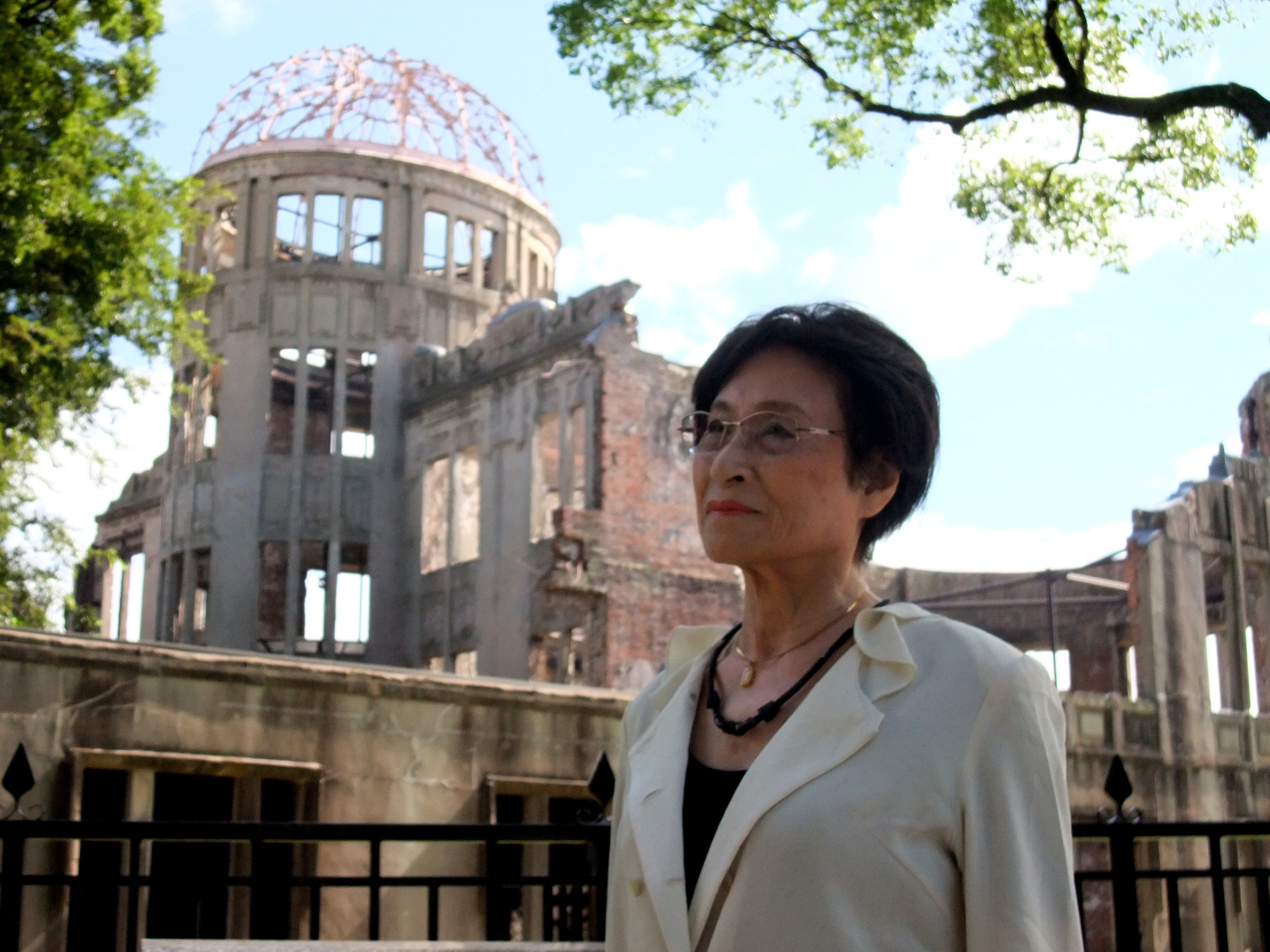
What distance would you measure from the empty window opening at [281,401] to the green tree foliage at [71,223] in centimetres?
1480

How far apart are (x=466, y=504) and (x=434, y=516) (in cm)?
154

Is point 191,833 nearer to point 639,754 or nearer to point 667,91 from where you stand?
point 639,754

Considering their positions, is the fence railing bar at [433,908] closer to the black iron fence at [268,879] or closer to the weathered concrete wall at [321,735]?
the black iron fence at [268,879]

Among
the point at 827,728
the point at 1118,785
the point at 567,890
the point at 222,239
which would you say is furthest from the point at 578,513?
the point at 827,728

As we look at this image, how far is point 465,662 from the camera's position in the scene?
29359mm

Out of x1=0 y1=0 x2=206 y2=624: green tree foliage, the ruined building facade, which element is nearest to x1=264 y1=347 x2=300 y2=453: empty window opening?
the ruined building facade

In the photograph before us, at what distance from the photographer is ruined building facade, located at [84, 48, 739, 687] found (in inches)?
1049

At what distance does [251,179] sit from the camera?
107ft

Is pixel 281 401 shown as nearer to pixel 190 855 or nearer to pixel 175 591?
pixel 175 591

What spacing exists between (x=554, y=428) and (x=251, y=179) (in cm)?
992

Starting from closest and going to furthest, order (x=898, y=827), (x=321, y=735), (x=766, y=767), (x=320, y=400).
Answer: (x=898, y=827) → (x=766, y=767) → (x=321, y=735) → (x=320, y=400)

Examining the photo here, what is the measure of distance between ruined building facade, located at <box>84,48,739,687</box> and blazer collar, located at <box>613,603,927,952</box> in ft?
76.0

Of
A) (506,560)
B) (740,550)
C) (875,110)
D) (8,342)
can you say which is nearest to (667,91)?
(875,110)

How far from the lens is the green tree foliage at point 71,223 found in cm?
1473
